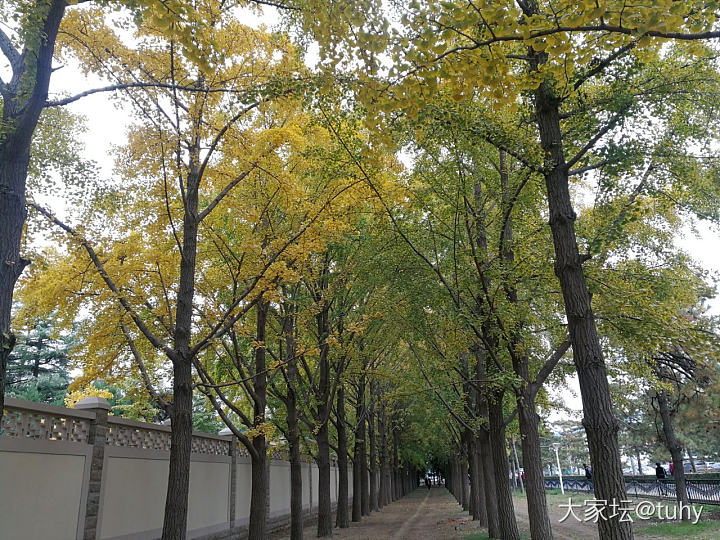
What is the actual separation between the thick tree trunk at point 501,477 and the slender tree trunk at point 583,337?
18.8ft

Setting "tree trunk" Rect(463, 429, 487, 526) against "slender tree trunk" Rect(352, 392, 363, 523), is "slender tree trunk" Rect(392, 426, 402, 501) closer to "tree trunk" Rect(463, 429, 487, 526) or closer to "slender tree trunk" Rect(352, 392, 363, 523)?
"slender tree trunk" Rect(352, 392, 363, 523)

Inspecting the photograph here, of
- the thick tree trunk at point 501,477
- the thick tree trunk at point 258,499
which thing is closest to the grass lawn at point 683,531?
the thick tree trunk at point 501,477

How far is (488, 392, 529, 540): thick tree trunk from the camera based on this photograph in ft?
31.3

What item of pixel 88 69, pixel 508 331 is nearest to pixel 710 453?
pixel 508 331

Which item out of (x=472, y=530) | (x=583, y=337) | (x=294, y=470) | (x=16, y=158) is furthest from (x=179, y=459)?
(x=472, y=530)

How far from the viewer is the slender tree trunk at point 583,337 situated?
445cm

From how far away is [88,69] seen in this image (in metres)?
6.77

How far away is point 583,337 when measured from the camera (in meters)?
4.87

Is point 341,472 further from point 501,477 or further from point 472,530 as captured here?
point 501,477

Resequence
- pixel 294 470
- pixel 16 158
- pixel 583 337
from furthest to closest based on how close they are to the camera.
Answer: pixel 294 470, pixel 583 337, pixel 16 158

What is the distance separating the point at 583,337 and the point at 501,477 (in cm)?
641

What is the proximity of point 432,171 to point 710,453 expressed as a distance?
35750mm

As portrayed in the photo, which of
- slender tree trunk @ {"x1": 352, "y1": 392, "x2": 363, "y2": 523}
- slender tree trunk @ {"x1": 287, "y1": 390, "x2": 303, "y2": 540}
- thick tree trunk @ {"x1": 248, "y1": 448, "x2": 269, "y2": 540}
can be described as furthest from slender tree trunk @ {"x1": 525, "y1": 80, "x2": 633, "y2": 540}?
slender tree trunk @ {"x1": 352, "y1": 392, "x2": 363, "y2": 523}

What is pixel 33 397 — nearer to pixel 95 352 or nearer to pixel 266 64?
pixel 95 352
